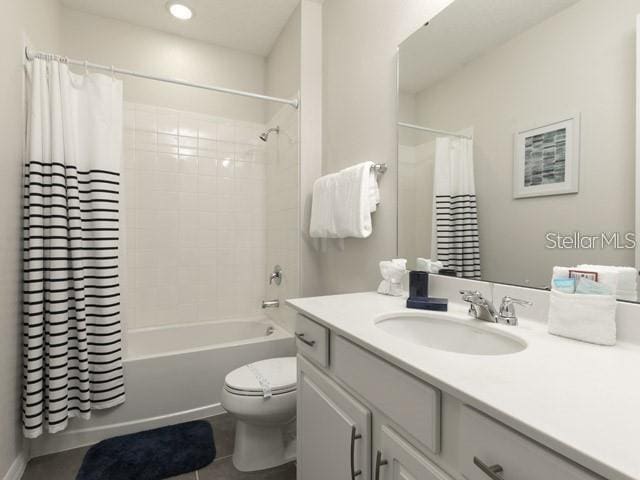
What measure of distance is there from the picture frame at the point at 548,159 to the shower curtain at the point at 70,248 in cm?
184

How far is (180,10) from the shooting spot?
7.40 ft

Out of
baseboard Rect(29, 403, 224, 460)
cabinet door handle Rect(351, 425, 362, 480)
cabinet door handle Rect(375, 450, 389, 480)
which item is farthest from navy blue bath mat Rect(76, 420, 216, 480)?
cabinet door handle Rect(375, 450, 389, 480)

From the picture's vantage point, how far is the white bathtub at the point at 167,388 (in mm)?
1774

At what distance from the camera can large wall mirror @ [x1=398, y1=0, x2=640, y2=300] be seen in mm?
840

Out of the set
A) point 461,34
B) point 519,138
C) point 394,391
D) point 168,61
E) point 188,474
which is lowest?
point 188,474

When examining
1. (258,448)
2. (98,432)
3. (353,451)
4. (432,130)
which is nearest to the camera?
(353,451)

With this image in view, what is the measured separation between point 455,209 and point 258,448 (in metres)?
1.41

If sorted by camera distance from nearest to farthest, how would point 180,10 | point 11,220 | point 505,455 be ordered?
point 505,455, point 11,220, point 180,10

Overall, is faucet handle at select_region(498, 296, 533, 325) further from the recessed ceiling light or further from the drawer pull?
the recessed ceiling light

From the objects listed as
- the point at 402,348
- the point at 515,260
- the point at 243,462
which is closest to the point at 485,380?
the point at 402,348

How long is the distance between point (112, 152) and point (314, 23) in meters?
1.46

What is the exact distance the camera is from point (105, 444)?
1.76 meters

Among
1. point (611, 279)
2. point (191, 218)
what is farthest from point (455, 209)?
point (191, 218)

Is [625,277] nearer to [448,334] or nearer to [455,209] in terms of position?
[448,334]
